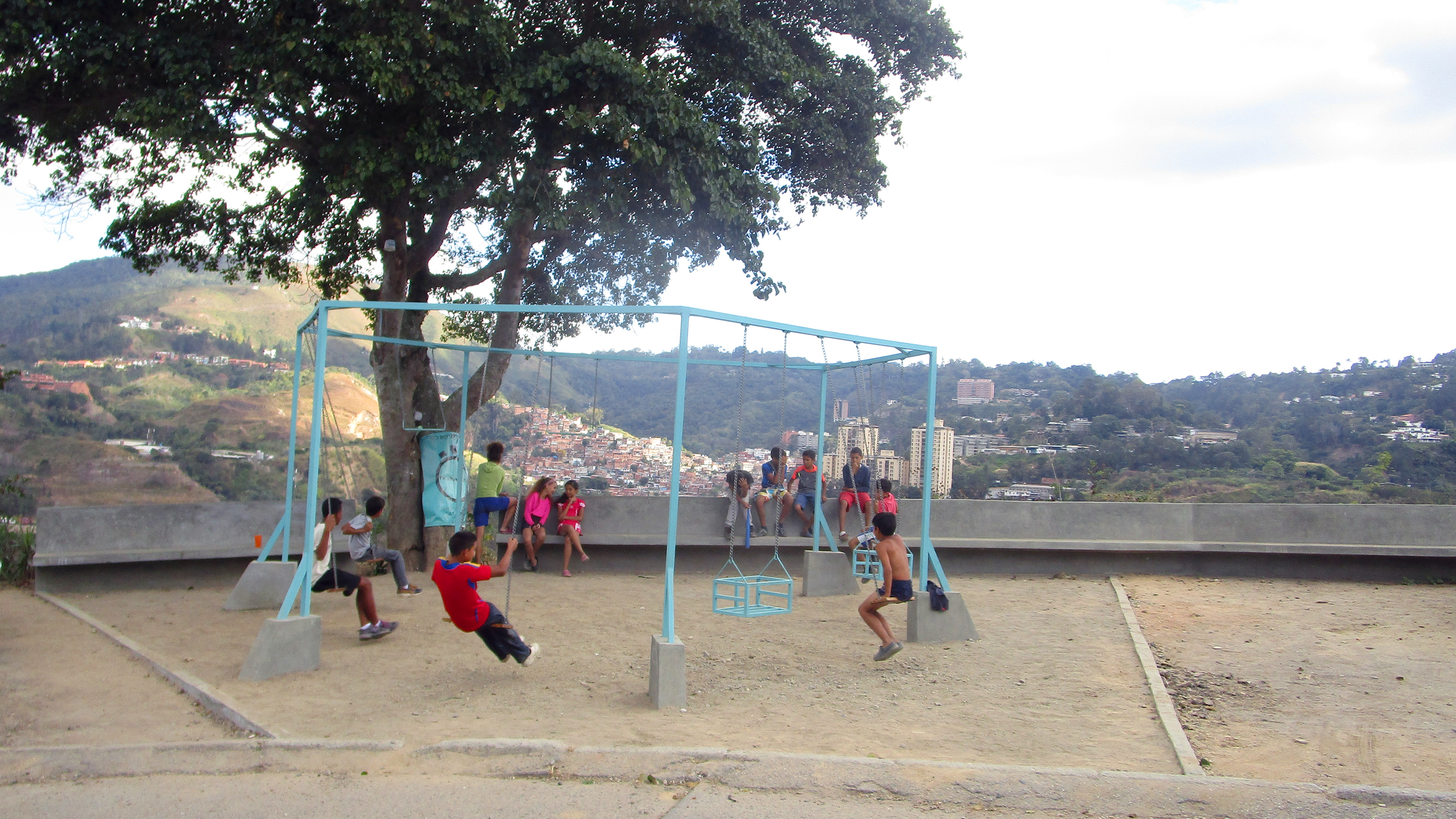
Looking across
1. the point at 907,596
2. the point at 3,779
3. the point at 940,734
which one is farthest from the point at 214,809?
the point at 907,596

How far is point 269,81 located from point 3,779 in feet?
22.7

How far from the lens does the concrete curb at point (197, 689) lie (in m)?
5.51

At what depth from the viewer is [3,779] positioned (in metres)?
4.75

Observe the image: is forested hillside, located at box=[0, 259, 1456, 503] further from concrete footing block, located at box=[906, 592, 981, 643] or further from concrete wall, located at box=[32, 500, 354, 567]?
concrete wall, located at box=[32, 500, 354, 567]

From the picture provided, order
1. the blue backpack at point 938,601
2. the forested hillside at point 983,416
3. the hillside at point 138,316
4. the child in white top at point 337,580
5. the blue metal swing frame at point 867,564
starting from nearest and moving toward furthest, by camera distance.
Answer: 1. the child in white top at point 337,580
2. the blue backpack at point 938,601
3. the blue metal swing frame at point 867,564
4. the forested hillside at point 983,416
5. the hillside at point 138,316

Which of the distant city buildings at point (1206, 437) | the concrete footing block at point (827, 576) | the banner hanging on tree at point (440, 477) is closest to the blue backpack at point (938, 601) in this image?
the concrete footing block at point (827, 576)

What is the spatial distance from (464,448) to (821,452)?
4284 mm

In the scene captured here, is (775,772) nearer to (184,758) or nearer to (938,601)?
(184,758)

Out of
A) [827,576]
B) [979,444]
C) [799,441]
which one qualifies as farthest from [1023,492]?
[827,576]

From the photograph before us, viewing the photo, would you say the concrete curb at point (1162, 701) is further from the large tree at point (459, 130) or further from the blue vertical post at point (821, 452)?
the large tree at point (459, 130)

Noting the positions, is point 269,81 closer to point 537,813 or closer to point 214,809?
point 214,809

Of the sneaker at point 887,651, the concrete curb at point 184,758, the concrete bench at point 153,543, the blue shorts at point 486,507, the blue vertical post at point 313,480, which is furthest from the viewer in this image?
the blue shorts at point 486,507

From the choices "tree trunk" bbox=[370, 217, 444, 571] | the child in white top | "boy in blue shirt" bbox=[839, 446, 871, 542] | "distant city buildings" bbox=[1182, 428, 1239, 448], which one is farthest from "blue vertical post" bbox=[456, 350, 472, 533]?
"distant city buildings" bbox=[1182, 428, 1239, 448]

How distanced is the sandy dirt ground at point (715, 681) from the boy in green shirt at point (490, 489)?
93 centimetres
